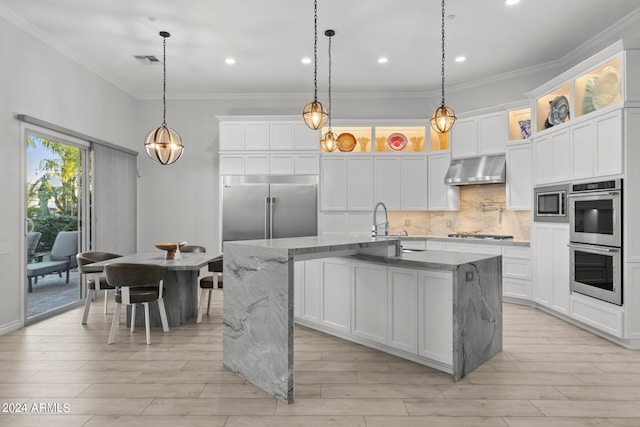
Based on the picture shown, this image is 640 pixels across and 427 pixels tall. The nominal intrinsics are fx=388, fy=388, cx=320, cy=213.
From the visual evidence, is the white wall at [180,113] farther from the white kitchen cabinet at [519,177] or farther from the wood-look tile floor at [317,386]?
the wood-look tile floor at [317,386]

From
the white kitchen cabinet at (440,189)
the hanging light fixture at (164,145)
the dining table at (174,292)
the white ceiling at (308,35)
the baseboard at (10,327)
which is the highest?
the white ceiling at (308,35)

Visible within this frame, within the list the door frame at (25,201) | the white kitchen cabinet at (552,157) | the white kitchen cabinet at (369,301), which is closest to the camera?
the white kitchen cabinet at (369,301)

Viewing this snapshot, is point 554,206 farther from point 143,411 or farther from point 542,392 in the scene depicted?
point 143,411

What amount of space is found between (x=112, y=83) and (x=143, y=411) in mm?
5259

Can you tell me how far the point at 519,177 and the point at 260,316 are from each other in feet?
14.0

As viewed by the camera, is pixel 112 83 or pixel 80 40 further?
pixel 112 83

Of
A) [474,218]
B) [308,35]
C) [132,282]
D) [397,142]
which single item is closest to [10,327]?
[132,282]

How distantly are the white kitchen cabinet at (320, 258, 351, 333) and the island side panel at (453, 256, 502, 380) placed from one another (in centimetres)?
106

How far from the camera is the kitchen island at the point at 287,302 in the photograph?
249 cm

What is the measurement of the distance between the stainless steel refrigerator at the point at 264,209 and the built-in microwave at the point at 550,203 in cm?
304

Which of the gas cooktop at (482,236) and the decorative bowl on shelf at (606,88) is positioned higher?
the decorative bowl on shelf at (606,88)

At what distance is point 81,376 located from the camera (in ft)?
9.44

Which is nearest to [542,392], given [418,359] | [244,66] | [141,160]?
[418,359]

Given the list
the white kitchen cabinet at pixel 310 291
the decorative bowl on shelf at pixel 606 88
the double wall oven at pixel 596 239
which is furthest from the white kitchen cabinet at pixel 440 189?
the white kitchen cabinet at pixel 310 291
